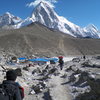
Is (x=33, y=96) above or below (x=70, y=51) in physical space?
below

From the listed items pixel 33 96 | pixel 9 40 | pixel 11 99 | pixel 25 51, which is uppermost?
pixel 9 40

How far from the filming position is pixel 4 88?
441cm

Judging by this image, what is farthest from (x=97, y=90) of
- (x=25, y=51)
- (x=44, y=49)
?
(x=44, y=49)

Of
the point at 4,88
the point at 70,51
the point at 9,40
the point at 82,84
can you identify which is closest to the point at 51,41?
the point at 70,51

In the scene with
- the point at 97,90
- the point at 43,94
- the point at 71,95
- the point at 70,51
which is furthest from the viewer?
the point at 70,51

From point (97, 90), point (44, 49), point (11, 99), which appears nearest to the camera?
point (11, 99)

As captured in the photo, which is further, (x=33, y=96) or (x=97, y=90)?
(x=33, y=96)

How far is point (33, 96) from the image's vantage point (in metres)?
14.2

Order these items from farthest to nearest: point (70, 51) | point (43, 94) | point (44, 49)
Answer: point (70, 51)
point (44, 49)
point (43, 94)

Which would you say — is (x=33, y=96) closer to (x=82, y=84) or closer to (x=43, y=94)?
(x=43, y=94)

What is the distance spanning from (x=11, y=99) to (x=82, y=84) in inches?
406

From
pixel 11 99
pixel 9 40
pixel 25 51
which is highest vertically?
pixel 9 40

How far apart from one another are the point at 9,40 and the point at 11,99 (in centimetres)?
13040

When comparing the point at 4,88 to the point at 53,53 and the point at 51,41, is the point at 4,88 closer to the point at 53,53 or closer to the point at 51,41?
the point at 53,53
